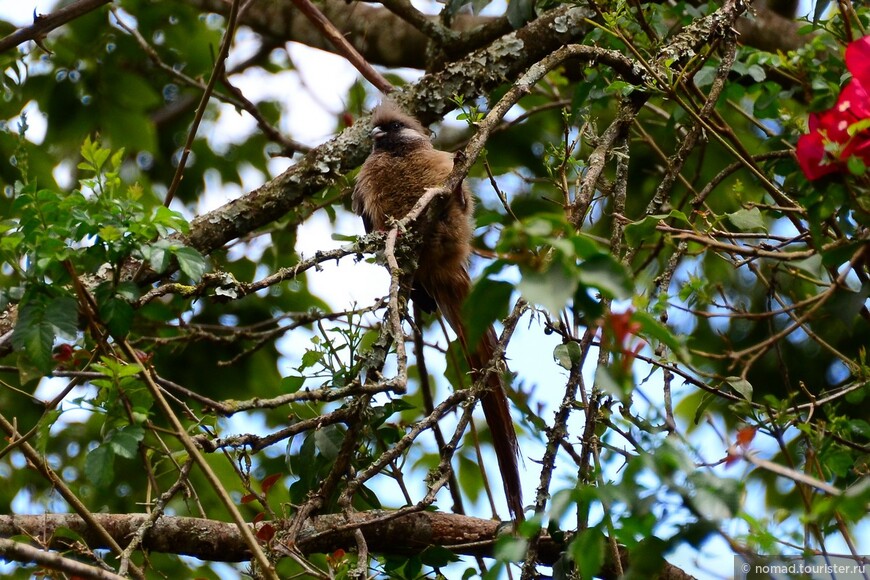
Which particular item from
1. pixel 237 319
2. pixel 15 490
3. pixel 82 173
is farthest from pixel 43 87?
pixel 15 490

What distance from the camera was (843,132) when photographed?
5.29ft

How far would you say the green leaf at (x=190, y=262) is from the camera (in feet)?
6.80

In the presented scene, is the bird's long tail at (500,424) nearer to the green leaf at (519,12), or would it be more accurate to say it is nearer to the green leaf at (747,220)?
the green leaf at (747,220)

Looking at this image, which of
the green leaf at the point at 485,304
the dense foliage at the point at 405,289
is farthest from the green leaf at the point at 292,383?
the green leaf at the point at 485,304

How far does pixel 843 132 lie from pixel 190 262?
142 cm

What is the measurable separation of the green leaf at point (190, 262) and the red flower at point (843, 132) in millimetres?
1328

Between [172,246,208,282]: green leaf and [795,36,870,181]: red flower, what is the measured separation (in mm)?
1328

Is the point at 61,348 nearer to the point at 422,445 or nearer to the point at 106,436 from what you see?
the point at 106,436

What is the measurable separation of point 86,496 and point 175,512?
1.58ft

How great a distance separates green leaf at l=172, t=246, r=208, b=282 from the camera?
2.07m

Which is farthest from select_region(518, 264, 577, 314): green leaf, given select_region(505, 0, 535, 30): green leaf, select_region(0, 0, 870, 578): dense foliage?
select_region(505, 0, 535, 30): green leaf

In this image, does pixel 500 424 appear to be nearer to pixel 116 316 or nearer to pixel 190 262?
pixel 190 262

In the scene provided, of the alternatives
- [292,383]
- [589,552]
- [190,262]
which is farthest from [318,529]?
[589,552]

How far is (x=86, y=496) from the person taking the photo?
13.5 ft
